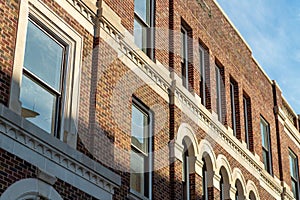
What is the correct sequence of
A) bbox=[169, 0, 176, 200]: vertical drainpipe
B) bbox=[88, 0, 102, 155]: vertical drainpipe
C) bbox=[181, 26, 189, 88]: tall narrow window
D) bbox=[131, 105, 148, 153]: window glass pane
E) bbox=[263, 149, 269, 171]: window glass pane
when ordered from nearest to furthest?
1. bbox=[88, 0, 102, 155]: vertical drainpipe
2. bbox=[131, 105, 148, 153]: window glass pane
3. bbox=[169, 0, 176, 200]: vertical drainpipe
4. bbox=[181, 26, 189, 88]: tall narrow window
5. bbox=[263, 149, 269, 171]: window glass pane

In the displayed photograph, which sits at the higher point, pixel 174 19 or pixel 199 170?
pixel 174 19

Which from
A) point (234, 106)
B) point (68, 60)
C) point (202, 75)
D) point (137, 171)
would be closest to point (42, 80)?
point (68, 60)

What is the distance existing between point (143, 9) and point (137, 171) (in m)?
5.10

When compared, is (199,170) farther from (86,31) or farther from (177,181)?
(86,31)

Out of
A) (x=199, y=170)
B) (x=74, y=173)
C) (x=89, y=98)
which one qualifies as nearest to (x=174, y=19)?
(x=199, y=170)

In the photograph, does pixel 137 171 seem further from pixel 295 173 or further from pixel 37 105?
pixel 295 173

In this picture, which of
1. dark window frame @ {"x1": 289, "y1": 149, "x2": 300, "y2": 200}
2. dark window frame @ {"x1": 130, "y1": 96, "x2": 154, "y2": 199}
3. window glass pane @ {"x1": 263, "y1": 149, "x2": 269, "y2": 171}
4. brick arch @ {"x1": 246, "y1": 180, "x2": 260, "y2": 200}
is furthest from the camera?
dark window frame @ {"x1": 289, "y1": 149, "x2": 300, "y2": 200}

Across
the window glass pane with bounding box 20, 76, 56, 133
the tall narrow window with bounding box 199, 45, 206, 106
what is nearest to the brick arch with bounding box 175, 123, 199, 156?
the tall narrow window with bounding box 199, 45, 206, 106

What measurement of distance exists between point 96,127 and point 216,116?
7.84 meters

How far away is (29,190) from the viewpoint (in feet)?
39.8

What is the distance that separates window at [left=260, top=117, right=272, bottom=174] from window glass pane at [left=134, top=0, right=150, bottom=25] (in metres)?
9.59

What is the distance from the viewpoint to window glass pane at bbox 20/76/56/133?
13.1m

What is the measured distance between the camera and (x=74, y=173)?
13.4 meters

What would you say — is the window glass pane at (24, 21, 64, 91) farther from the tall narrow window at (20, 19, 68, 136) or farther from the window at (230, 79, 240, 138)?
the window at (230, 79, 240, 138)
